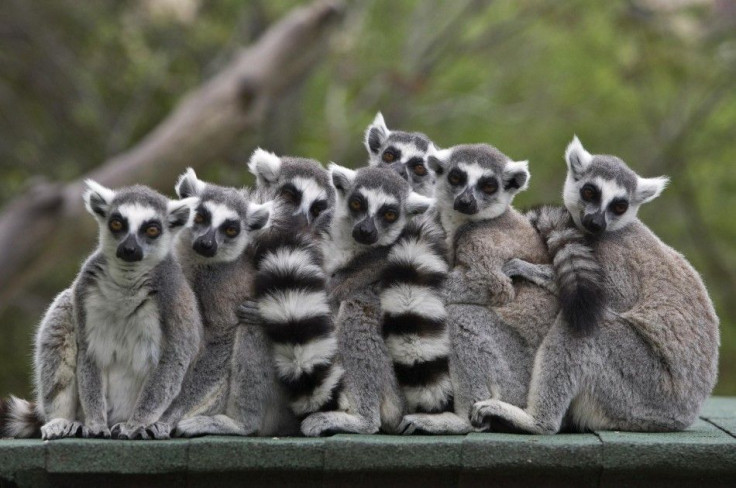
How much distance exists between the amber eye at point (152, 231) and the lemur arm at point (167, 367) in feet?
1.05

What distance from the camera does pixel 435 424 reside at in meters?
6.13

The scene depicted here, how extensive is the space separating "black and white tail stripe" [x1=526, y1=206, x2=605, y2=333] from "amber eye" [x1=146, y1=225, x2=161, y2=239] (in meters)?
2.35

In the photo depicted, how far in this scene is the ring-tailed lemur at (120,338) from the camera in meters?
5.94

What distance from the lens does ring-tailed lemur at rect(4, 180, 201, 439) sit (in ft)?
19.5

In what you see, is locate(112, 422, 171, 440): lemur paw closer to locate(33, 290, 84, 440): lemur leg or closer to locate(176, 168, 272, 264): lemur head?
locate(33, 290, 84, 440): lemur leg


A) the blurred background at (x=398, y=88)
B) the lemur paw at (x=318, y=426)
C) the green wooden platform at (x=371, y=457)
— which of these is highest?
the blurred background at (x=398, y=88)

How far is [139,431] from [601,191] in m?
3.20

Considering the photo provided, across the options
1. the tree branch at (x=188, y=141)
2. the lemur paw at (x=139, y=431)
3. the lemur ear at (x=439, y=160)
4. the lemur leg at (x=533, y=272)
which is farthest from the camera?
the tree branch at (x=188, y=141)

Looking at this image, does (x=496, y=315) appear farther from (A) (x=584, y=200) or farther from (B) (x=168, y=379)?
(B) (x=168, y=379)

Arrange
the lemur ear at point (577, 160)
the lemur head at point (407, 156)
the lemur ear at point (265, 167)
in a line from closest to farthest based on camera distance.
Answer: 1. the lemur ear at point (577, 160)
2. the lemur ear at point (265, 167)
3. the lemur head at point (407, 156)

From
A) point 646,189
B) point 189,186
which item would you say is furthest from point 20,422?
point 646,189

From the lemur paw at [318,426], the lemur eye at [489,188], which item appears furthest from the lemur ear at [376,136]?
the lemur paw at [318,426]

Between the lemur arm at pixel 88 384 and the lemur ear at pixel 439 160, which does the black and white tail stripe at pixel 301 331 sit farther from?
the lemur ear at pixel 439 160

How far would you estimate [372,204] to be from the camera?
683cm
